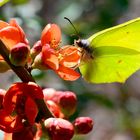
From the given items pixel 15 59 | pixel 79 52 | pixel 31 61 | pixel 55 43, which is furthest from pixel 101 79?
pixel 15 59

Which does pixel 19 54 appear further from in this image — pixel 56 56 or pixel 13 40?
pixel 56 56

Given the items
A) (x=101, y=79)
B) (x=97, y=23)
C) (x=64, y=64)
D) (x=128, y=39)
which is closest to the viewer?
(x=64, y=64)

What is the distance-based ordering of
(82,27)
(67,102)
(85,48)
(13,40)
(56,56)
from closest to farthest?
(13,40)
(56,56)
(67,102)
(85,48)
(82,27)

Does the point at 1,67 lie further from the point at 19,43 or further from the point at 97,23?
the point at 97,23

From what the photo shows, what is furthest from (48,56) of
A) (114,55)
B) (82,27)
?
(82,27)

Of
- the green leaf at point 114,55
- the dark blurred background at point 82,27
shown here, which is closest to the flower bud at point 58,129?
the green leaf at point 114,55

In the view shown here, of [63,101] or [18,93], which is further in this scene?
[63,101]

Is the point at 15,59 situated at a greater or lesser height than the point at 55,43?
greater
